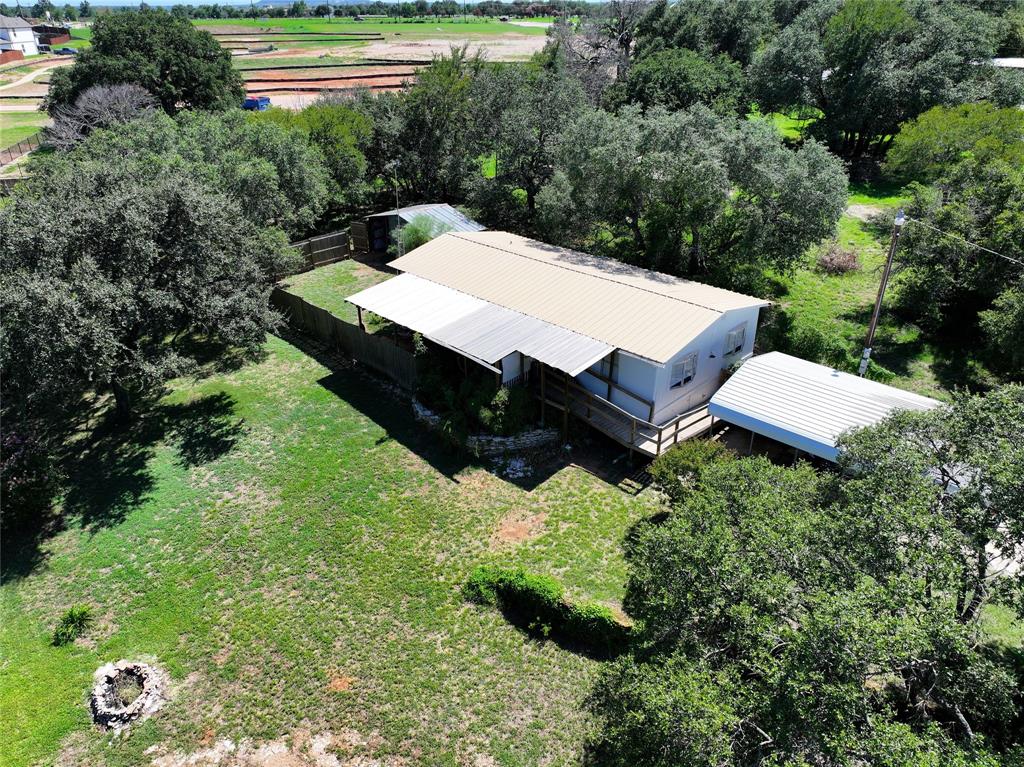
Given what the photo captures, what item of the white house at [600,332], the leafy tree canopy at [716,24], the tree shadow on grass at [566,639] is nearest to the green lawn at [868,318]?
the white house at [600,332]

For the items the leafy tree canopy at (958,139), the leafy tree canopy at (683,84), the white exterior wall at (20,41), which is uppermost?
the white exterior wall at (20,41)

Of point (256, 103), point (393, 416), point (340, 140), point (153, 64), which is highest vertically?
point (153, 64)

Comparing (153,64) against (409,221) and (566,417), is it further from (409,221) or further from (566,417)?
(566,417)

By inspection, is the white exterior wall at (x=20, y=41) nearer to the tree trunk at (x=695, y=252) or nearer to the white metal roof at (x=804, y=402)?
the tree trunk at (x=695, y=252)

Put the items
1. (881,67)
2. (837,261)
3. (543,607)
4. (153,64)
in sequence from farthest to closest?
(153,64) → (881,67) → (837,261) → (543,607)

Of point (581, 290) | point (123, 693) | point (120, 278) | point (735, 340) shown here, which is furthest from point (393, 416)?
point (735, 340)

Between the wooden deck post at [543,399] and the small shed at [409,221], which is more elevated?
the small shed at [409,221]

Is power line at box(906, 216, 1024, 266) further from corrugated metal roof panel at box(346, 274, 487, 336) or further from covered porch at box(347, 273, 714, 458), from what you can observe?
corrugated metal roof panel at box(346, 274, 487, 336)
